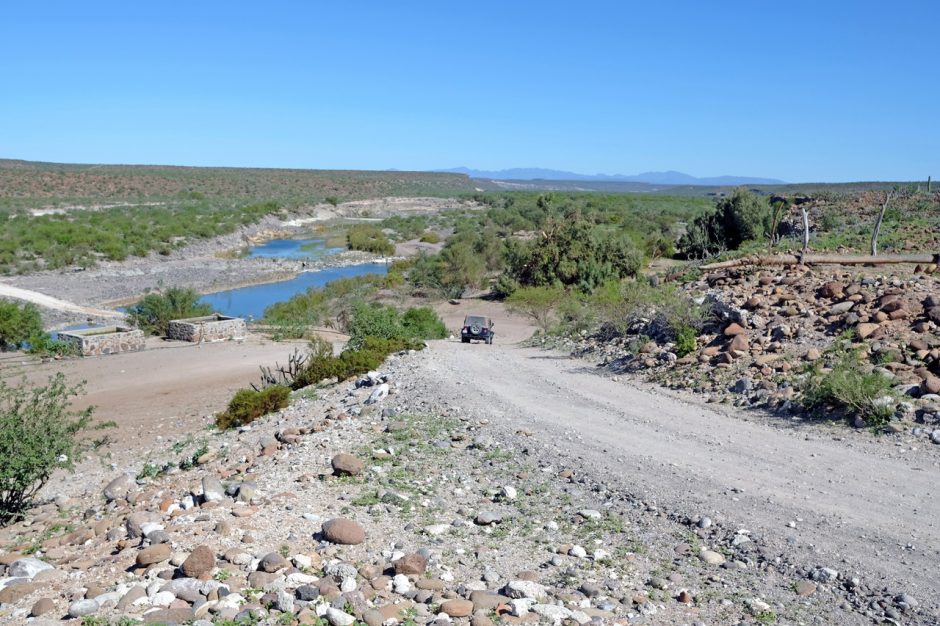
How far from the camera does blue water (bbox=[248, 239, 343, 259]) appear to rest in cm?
7000

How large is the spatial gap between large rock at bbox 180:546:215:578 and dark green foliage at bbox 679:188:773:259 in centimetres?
4057

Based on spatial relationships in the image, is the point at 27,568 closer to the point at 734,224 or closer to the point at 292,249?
the point at 734,224

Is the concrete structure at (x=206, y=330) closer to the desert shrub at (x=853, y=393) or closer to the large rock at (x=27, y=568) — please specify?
the desert shrub at (x=853, y=393)

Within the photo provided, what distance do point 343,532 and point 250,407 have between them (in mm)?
8637

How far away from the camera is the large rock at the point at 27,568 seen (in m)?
7.43

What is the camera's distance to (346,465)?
10094 mm

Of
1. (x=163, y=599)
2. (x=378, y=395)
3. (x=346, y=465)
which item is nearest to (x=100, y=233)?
(x=378, y=395)

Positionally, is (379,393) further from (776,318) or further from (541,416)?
(776,318)

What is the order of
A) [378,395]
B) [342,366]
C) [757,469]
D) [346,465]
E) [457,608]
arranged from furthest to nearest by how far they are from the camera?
[342,366] < [378,395] < [757,469] < [346,465] < [457,608]

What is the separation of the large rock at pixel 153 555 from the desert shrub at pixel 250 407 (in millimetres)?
8330

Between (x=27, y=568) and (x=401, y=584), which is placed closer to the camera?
(x=401, y=584)

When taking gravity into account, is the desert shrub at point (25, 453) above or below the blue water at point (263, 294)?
above

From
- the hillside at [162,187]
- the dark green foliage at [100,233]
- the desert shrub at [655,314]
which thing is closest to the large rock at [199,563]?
the desert shrub at [655,314]

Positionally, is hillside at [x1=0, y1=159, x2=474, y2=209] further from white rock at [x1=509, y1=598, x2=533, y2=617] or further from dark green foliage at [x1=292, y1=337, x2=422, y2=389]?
white rock at [x1=509, y1=598, x2=533, y2=617]
